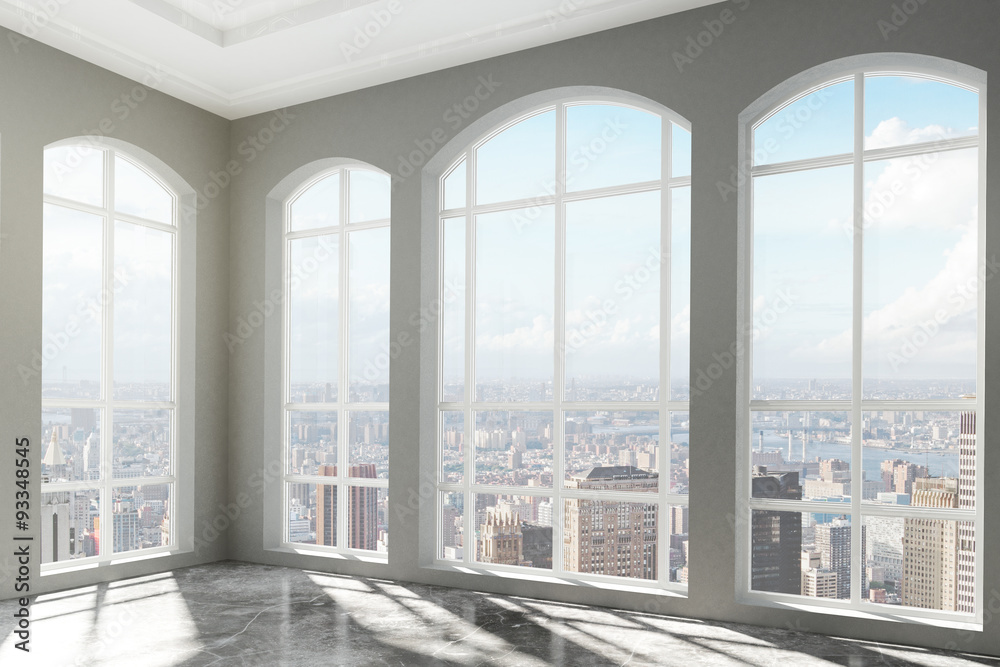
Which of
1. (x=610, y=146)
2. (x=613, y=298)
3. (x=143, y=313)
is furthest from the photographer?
(x=143, y=313)

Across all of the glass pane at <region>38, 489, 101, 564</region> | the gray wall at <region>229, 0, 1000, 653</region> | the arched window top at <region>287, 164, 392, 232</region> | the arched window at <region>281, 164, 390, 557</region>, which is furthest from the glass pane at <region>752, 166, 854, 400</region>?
the glass pane at <region>38, 489, 101, 564</region>

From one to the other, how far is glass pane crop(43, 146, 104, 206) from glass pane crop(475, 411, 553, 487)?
3.87 meters

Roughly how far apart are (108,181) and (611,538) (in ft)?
17.4

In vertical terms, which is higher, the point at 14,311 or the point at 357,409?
the point at 14,311

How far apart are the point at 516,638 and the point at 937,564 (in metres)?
2.72

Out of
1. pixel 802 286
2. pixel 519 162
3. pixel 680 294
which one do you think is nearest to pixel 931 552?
pixel 802 286

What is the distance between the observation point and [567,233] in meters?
6.68

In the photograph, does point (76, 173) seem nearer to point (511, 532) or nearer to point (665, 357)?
point (511, 532)

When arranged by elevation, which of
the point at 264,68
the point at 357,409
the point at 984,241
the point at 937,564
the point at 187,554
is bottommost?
the point at 187,554

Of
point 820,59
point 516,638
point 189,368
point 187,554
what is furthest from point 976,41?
point 187,554

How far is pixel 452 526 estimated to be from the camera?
7.01 meters

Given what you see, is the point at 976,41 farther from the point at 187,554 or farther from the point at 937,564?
the point at 187,554

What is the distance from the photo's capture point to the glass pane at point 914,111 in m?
5.32

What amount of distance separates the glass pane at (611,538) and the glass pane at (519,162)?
2.61m
